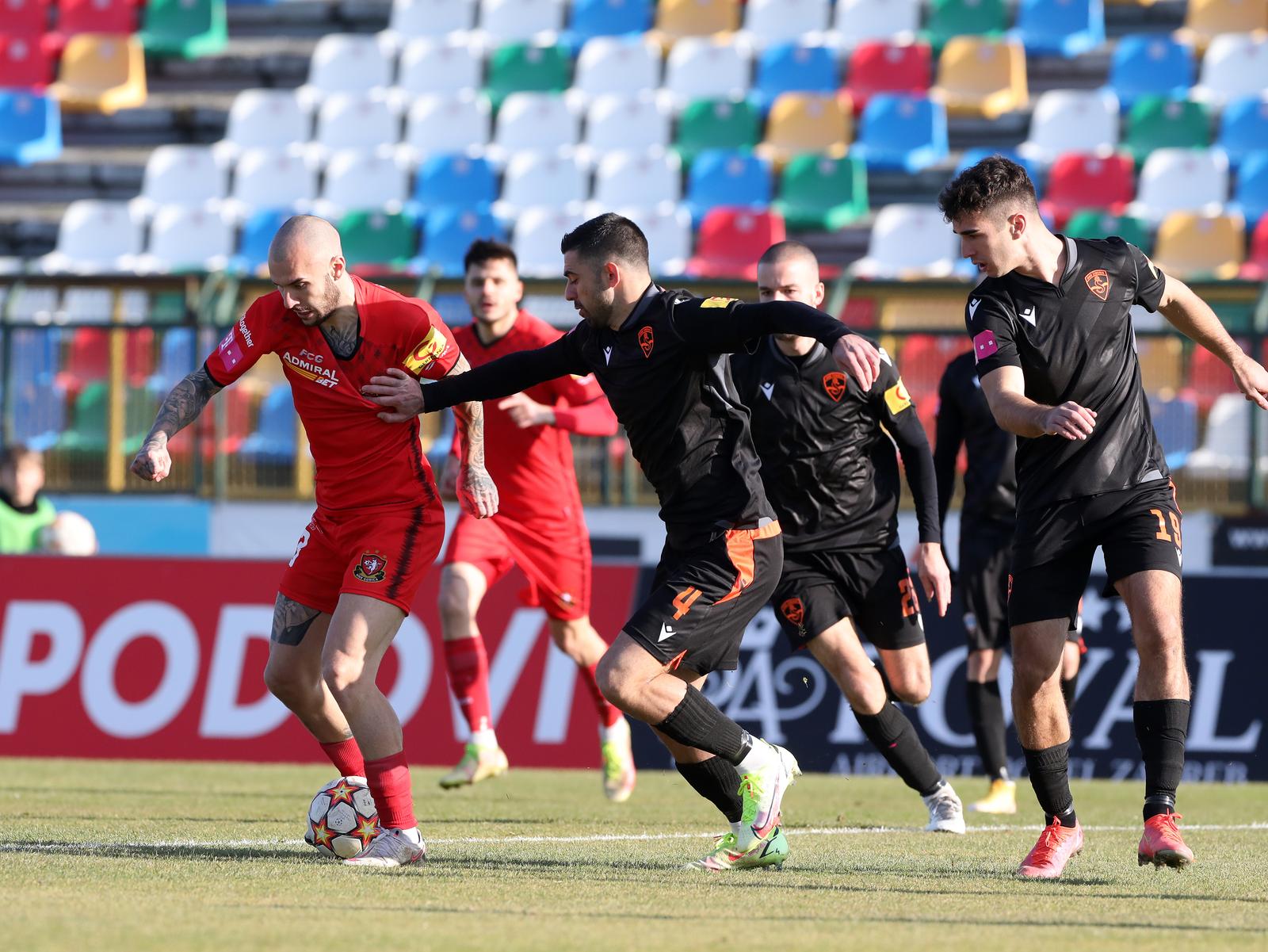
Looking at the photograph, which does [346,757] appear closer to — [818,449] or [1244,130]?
[818,449]

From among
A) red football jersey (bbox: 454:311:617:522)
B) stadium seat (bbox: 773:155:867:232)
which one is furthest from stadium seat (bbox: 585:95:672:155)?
red football jersey (bbox: 454:311:617:522)

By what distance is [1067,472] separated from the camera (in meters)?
6.06

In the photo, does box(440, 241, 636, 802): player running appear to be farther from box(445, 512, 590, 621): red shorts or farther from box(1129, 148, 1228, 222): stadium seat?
box(1129, 148, 1228, 222): stadium seat

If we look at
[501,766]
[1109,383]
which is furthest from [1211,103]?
[1109,383]

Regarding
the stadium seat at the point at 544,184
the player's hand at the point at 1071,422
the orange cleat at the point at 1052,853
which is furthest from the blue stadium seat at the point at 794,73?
the player's hand at the point at 1071,422

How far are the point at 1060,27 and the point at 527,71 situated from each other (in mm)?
5818

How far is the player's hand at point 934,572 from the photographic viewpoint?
22.0ft

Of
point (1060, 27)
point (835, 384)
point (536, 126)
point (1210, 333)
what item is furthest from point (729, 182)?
point (1210, 333)

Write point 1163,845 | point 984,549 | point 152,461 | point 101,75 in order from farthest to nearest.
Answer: point 101,75
point 984,549
point 152,461
point 1163,845

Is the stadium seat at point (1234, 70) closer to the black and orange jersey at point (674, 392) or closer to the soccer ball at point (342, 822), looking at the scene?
the black and orange jersey at point (674, 392)

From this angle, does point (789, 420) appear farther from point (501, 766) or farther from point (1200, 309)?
point (501, 766)

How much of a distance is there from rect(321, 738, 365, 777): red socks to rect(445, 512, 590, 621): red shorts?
8.52ft

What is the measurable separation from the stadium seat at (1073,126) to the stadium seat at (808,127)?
1.89 metres

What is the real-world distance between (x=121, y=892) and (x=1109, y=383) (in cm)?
355
